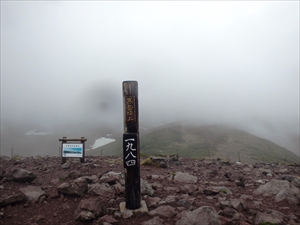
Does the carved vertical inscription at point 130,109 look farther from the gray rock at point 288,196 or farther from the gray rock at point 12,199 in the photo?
the gray rock at point 288,196

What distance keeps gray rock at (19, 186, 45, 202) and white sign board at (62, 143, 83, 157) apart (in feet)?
20.2

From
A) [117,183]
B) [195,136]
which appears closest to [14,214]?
[117,183]

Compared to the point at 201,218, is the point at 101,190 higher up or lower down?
higher up

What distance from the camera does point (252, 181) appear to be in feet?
41.7

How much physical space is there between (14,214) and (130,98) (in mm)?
5251

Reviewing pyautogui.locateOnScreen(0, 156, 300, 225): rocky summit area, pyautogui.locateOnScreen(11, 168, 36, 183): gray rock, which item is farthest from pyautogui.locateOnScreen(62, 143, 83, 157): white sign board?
pyautogui.locateOnScreen(11, 168, 36, 183): gray rock

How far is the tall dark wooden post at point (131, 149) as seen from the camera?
7.66 m

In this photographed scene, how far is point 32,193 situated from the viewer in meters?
8.70

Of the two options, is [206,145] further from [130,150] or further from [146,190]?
[130,150]

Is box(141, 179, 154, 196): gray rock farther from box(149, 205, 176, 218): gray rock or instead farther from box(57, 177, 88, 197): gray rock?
box(57, 177, 88, 197): gray rock

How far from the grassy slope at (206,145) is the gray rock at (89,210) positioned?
322 ft

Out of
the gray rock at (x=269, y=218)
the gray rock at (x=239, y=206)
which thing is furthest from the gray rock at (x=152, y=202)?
the gray rock at (x=269, y=218)

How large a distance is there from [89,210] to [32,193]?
113 inches

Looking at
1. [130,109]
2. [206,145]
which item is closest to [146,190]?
[130,109]
